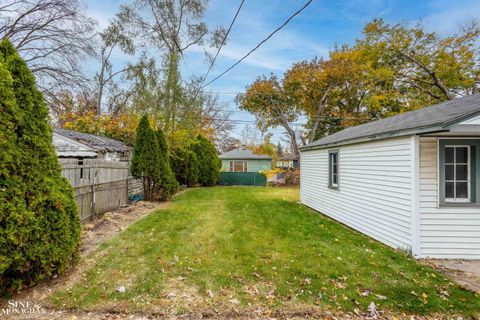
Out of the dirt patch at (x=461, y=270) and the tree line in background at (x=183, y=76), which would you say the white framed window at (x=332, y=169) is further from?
the tree line in background at (x=183, y=76)

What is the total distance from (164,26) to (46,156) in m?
13.5

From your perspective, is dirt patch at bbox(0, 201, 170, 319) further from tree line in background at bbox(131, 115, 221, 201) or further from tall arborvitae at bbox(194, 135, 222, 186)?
tall arborvitae at bbox(194, 135, 222, 186)

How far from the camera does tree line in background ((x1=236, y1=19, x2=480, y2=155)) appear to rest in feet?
64.6

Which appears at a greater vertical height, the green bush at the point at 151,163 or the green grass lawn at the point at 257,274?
the green bush at the point at 151,163

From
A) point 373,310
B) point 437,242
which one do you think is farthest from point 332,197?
point 373,310

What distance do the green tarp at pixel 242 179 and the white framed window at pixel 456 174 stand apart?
55.7 ft

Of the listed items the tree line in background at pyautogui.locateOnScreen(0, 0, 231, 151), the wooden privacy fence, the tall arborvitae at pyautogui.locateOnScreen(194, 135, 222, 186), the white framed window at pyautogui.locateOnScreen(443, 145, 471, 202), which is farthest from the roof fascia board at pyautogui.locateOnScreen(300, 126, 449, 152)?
the tall arborvitae at pyautogui.locateOnScreen(194, 135, 222, 186)

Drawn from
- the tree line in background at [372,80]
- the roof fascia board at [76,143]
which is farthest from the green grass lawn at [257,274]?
the tree line in background at [372,80]

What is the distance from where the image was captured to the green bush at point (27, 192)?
9.80ft

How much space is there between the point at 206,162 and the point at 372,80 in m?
15.6

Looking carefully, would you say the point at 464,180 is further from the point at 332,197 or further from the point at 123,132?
the point at 123,132

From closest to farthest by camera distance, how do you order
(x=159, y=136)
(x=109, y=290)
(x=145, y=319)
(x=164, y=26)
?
(x=145, y=319) → (x=109, y=290) → (x=159, y=136) → (x=164, y=26)

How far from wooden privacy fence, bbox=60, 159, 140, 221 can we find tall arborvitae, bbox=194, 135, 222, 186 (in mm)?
8970

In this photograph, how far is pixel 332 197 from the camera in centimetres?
845
